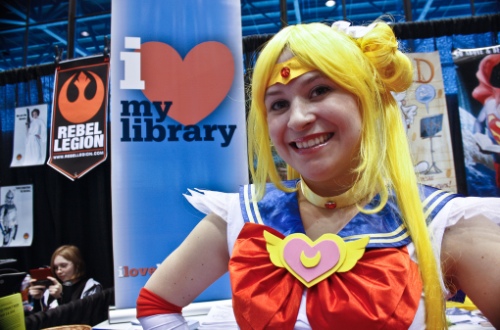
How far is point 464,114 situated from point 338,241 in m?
2.88

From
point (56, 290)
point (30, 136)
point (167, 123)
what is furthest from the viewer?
point (30, 136)

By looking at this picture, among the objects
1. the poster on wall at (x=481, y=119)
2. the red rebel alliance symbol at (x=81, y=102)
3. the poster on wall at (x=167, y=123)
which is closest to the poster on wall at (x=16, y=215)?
the red rebel alliance symbol at (x=81, y=102)

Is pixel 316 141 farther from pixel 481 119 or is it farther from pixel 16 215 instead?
pixel 16 215

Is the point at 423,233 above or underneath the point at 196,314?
above

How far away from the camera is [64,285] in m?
3.10

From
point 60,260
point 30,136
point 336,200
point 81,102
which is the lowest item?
point 60,260

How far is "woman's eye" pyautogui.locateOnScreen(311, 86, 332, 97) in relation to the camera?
925 millimetres

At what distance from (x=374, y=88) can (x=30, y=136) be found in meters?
3.81

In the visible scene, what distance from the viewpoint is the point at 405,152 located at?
3.22 ft

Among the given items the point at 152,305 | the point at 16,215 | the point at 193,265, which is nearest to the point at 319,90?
the point at 193,265

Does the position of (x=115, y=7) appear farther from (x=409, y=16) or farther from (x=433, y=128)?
(x=409, y=16)

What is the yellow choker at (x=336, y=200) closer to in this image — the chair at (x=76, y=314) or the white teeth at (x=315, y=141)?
the white teeth at (x=315, y=141)

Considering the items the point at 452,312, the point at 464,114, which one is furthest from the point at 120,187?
the point at 464,114

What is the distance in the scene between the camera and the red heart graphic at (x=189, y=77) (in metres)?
1.97
